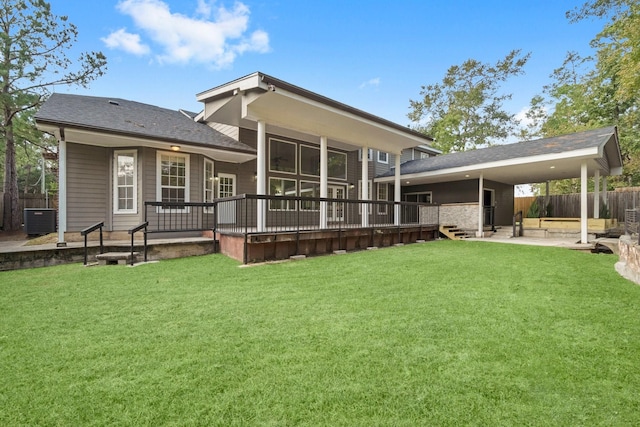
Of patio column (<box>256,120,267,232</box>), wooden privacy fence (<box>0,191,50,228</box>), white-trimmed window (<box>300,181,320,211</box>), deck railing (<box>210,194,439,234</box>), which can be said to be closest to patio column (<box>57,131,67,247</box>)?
deck railing (<box>210,194,439,234</box>)

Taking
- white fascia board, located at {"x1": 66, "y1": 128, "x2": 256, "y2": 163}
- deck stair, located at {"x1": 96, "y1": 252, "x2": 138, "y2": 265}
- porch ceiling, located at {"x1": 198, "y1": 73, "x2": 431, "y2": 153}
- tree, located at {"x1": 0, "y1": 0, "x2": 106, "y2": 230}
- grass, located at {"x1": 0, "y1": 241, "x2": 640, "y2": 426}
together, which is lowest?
grass, located at {"x1": 0, "y1": 241, "x2": 640, "y2": 426}

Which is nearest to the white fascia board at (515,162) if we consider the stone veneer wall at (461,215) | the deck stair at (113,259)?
the stone veneer wall at (461,215)

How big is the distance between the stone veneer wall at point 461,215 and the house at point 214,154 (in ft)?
1.38

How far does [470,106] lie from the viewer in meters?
24.5

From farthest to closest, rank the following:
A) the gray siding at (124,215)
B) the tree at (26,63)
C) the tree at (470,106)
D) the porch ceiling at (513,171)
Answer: the tree at (470,106) → the tree at (26,63) → the porch ceiling at (513,171) → the gray siding at (124,215)

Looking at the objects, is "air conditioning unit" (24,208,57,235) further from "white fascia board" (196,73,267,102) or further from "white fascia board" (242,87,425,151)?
"white fascia board" (242,87,425,151)

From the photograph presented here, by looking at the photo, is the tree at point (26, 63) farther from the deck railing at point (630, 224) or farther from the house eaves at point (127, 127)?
the deck railing at point (630, 224)

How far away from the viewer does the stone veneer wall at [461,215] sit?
12164mm

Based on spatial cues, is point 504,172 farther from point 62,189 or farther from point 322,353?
point 62,189

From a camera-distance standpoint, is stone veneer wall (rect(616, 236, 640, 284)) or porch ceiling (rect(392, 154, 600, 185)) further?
porch ceiling (rect(392, 154, 600, 185))

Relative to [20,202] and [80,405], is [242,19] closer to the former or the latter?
[20,202]

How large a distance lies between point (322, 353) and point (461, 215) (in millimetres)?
11930

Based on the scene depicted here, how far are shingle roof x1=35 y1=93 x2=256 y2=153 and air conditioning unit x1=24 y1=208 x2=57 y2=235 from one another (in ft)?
14.5

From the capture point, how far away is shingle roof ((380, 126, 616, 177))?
30.3 feet
